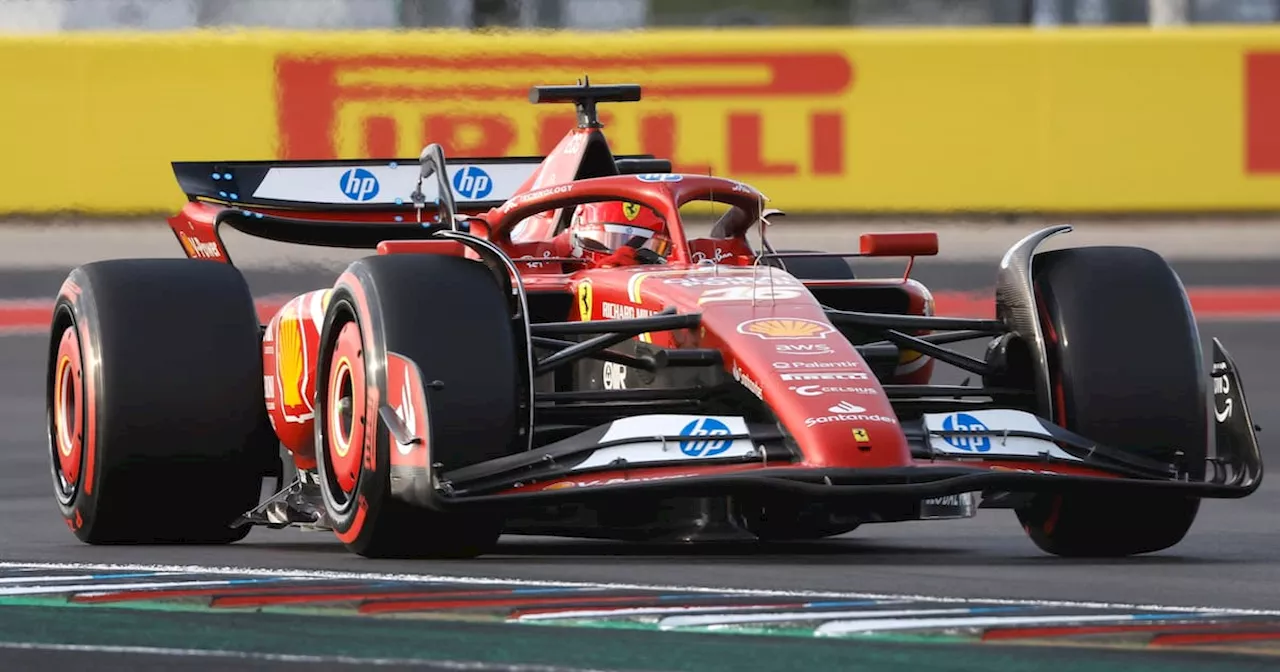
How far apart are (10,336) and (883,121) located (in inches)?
285

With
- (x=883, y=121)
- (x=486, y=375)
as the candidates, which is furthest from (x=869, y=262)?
(x=486, y=375)

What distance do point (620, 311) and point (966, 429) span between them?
1.27 m

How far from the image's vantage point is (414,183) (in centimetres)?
1156

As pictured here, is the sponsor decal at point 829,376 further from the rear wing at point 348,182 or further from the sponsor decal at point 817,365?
the rear wing at point 348,182

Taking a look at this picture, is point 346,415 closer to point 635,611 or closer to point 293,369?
point 293,369

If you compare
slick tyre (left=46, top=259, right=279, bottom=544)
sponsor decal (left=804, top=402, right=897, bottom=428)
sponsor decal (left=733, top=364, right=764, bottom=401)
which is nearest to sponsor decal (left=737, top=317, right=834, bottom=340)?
sponsor decal (left=733, top=364, right=764, bottom=401)

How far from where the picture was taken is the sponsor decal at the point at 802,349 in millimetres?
8086

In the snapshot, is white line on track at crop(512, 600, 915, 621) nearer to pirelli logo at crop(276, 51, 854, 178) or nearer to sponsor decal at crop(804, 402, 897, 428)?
sponsor decal at crop(804, 402, 897, 428)

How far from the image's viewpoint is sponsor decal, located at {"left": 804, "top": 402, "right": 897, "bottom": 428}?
780 centimetres

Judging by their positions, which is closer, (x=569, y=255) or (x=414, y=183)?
(x=569, y=255)

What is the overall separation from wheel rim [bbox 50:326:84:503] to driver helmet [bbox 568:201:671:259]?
182 centimetres

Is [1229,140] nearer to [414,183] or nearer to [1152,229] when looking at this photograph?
[1152,229]

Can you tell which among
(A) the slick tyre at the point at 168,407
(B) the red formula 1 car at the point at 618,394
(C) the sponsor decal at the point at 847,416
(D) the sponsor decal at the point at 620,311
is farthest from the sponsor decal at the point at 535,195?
(C) the sponsor decal at the point at 847,416

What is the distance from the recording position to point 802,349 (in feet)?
26.6
